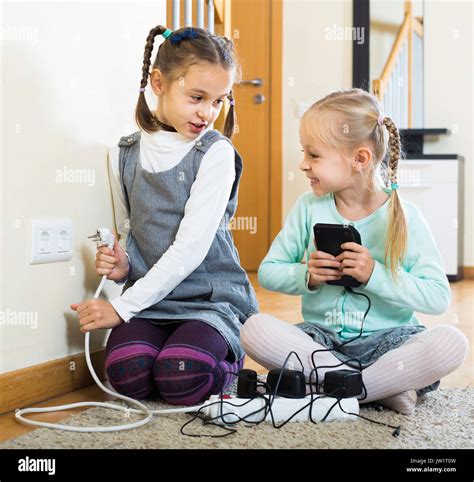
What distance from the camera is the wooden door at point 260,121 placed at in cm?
414

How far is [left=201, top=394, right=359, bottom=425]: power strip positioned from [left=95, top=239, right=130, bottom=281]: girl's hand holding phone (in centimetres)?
38

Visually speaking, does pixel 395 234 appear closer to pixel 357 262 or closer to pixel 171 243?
pixel 357 262

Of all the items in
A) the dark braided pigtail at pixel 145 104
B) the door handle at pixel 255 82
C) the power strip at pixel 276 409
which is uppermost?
the door handle at pixel 255 82

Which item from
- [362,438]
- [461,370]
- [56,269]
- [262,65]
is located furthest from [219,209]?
[262,65]

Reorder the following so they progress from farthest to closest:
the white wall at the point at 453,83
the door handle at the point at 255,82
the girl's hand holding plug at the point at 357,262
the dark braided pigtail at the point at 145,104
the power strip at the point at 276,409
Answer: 1. the door handle at the point at 255,82
2. the white wall at the point at 453,83
3. the dark braided pigtail at the point at 145,104
4. the girl's hand holding plug at the point at 357,262
5. the power strip at the point at 276,409

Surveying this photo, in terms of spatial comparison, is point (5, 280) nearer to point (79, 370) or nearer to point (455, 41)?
point (79, 370)

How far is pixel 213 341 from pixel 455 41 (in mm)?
3129

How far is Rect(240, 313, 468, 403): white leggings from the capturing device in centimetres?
129

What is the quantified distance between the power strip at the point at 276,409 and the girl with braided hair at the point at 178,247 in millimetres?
141

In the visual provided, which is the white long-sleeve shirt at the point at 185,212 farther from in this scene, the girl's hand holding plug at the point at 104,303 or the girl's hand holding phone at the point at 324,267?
the girl's hand holding phone at the point at 324,267

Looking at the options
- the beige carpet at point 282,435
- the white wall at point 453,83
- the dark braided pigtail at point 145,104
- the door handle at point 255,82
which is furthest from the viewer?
the door handle at point 255,82

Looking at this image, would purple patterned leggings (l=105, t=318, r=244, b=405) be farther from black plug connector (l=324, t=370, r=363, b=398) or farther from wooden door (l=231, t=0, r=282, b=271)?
wooden door (l=231, t=0, r=282, b=271)
